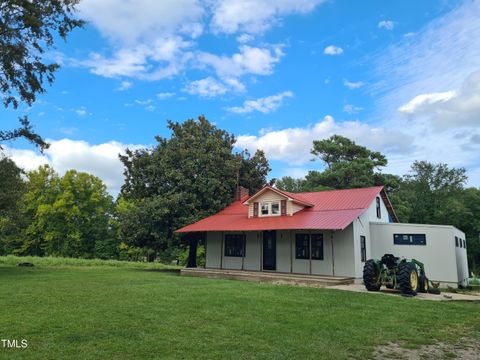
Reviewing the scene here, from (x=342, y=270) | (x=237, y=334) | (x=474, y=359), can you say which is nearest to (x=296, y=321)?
(x=237, y=334)

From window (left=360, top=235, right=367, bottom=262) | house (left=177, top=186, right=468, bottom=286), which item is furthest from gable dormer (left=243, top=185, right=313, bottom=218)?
window (left=360, top=235, right=367, bottom=262)

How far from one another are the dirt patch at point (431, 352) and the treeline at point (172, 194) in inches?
762

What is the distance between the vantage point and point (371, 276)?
47.8 ft

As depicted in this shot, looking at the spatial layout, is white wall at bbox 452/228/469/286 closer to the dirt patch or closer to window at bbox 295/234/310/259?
window at bbox 295/234/310/259

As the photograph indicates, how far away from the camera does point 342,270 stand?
18.7 metres

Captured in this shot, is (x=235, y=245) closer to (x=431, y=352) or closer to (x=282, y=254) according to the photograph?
(x=282, y=254)

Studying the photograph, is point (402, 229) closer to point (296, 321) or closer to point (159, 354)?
point (296, 321)

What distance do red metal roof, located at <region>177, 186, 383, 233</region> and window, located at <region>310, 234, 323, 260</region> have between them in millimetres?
993

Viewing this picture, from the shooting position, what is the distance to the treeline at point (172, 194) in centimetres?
2541

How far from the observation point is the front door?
21.5 meters

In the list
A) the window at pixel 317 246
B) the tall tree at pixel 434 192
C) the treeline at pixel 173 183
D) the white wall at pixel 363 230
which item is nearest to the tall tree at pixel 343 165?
the tall tree at pixel 434 192

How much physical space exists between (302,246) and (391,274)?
606 cm

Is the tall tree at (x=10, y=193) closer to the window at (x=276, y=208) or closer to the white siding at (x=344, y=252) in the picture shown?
the window at (x=276, y=208)

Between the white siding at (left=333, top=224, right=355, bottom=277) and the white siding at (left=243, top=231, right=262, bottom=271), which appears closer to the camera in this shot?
the white siding at (left=333, top=224, right=355, bottom=277)
